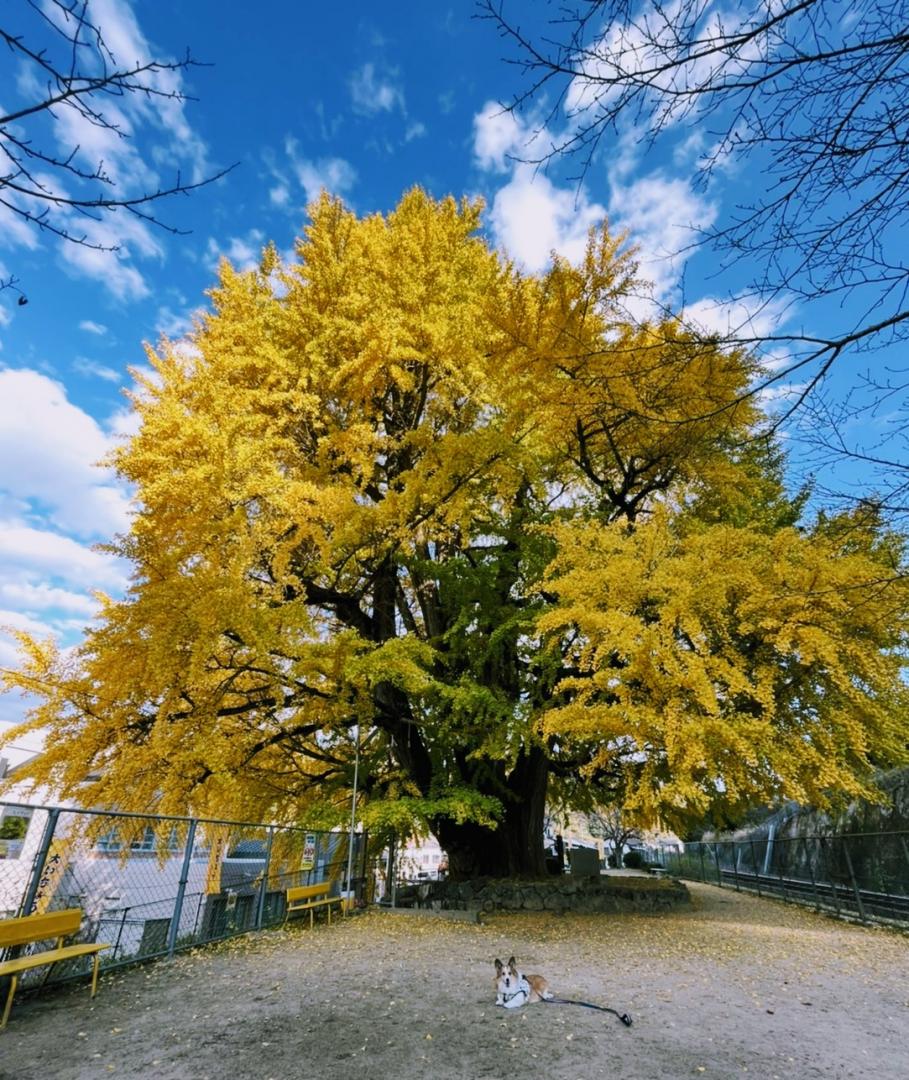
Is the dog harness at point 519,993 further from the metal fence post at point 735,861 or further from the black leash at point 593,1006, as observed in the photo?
the metal fence post at point 735,861

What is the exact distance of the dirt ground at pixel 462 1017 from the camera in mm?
2928

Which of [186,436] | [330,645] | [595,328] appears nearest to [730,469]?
[595,328]

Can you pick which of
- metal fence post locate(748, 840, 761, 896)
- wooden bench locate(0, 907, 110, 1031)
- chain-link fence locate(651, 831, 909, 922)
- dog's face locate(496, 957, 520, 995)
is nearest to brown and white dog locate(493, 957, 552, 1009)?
dog's face locate(496, 957, 520, 995)

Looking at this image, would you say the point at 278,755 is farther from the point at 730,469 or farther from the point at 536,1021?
the point at 730,469

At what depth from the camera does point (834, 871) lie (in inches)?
401

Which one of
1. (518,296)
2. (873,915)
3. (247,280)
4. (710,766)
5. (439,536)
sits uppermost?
(247,280)

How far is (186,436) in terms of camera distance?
22.4 feet

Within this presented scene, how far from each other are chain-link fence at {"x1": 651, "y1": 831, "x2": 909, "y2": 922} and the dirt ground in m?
2.83

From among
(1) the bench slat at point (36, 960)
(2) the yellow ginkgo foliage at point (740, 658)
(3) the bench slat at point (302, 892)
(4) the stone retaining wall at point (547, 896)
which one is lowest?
(4) the stone retaining wall at point (547, 896)

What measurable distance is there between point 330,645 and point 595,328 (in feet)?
17.9

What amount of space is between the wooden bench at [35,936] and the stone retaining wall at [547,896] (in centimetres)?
692

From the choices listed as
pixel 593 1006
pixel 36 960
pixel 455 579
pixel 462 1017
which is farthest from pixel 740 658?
pixel 36 960

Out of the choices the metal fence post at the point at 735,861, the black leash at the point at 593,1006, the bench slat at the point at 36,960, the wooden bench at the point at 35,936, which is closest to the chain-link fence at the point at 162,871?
the wooden bench at the point at 35,936

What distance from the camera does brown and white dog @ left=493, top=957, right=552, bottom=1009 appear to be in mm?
3883
